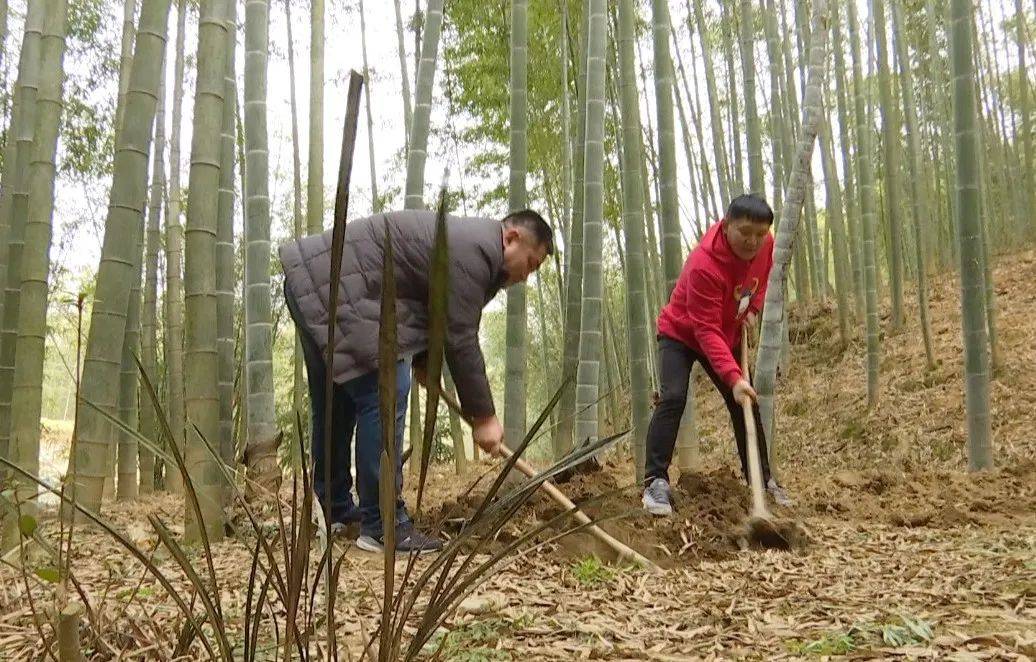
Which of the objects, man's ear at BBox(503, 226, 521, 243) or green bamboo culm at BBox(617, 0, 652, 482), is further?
green bamboo culm at BBox(617, 0, 652, 482)

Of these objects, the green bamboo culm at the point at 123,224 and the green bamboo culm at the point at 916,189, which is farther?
the green bamboo culm at the point at 916,189

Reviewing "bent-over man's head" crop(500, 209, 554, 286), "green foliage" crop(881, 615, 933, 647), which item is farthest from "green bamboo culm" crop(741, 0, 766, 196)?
"green foliage" crop(881, 615, 933, 647)

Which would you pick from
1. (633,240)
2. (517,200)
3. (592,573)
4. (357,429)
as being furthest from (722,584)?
(517,200)

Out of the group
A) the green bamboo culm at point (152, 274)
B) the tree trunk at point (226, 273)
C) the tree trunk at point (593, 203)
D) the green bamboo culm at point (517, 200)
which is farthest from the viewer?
the green bamboo culm at point (152, 274)

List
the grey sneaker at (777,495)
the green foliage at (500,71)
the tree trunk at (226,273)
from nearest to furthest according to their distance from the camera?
the grey sneaker at (777,495) < the tree trunk at (226,273) < the green foliage at (500,71)

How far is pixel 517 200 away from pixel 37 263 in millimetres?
2388

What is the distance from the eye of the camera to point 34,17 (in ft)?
13.5

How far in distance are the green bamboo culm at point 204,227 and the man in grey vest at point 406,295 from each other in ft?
0.86

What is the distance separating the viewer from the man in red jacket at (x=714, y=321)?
3.07 metres

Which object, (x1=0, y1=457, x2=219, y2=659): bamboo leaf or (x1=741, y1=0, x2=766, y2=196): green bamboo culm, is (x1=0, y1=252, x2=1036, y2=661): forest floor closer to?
(x1=0, y1=457, x2=219, y2=659): bamboo leaf

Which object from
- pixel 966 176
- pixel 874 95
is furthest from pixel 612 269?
Answer: pixel 966 176

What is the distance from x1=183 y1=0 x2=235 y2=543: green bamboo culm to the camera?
2.46m

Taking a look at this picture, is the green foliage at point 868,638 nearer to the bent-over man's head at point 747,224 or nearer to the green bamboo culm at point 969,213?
the bent-over man's head at point 747,224

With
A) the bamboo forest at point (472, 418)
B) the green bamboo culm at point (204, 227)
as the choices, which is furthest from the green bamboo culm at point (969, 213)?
the green bamboo culm at point (204, 227)
